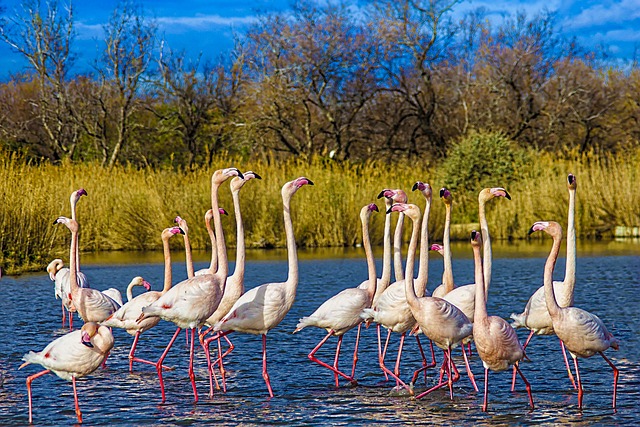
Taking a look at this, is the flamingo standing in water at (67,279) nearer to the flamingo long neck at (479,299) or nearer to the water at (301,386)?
the water at (301,386)

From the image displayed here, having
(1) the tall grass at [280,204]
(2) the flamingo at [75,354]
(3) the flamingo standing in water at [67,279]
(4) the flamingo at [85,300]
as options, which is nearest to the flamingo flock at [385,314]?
(2) the flamingo at [75,354]

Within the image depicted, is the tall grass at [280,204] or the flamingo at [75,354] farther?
the tall grass at [280,204]

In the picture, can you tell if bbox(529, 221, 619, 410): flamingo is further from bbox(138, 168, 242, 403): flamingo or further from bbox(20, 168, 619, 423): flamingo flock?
bbox(138, 168, 242, 403): flamingo

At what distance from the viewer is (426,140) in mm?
39406

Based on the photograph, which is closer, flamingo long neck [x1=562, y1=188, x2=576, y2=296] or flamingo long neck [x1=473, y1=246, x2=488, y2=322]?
flamingo long neck [x1=473, y1=246, x2=488, y2=322]

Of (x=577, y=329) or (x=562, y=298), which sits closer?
(x=577, y=329)

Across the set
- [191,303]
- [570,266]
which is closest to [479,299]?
[570,266]

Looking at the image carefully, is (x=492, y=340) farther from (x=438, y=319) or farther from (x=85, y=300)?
(x=85, y=300)

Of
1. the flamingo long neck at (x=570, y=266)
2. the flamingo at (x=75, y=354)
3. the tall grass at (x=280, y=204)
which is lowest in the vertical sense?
the flamingo at (x=75, y=354)

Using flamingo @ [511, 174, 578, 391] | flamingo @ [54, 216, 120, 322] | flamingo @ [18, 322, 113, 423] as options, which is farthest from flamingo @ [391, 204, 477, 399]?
flamingo @ [54, 216, 120, 322]

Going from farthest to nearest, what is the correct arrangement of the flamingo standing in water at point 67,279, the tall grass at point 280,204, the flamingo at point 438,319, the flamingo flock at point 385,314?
the tall grass at point 280,204, the flamingo standing in water at point 67,279, the flamingo at point 438,319, the flamingo flock at point 385,314

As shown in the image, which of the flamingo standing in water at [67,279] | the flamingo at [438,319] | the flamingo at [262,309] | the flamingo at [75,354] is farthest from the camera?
the flamingo standing in water at [67,279]

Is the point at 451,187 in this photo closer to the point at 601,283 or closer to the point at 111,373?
the point at 601,283

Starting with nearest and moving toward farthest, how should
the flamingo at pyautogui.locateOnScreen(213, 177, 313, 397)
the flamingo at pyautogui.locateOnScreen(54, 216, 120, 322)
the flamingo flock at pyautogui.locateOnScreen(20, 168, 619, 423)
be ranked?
1. the flamingo flock at pyautogui.locateOnScreen(20, 168, 619, 423)
2. the flamingo at pyautogui.locateOnScreen(213, 177, 313, 397)
3. the flamingo at pyautogui.locateOnScreen(54, 216, 120, 322)
